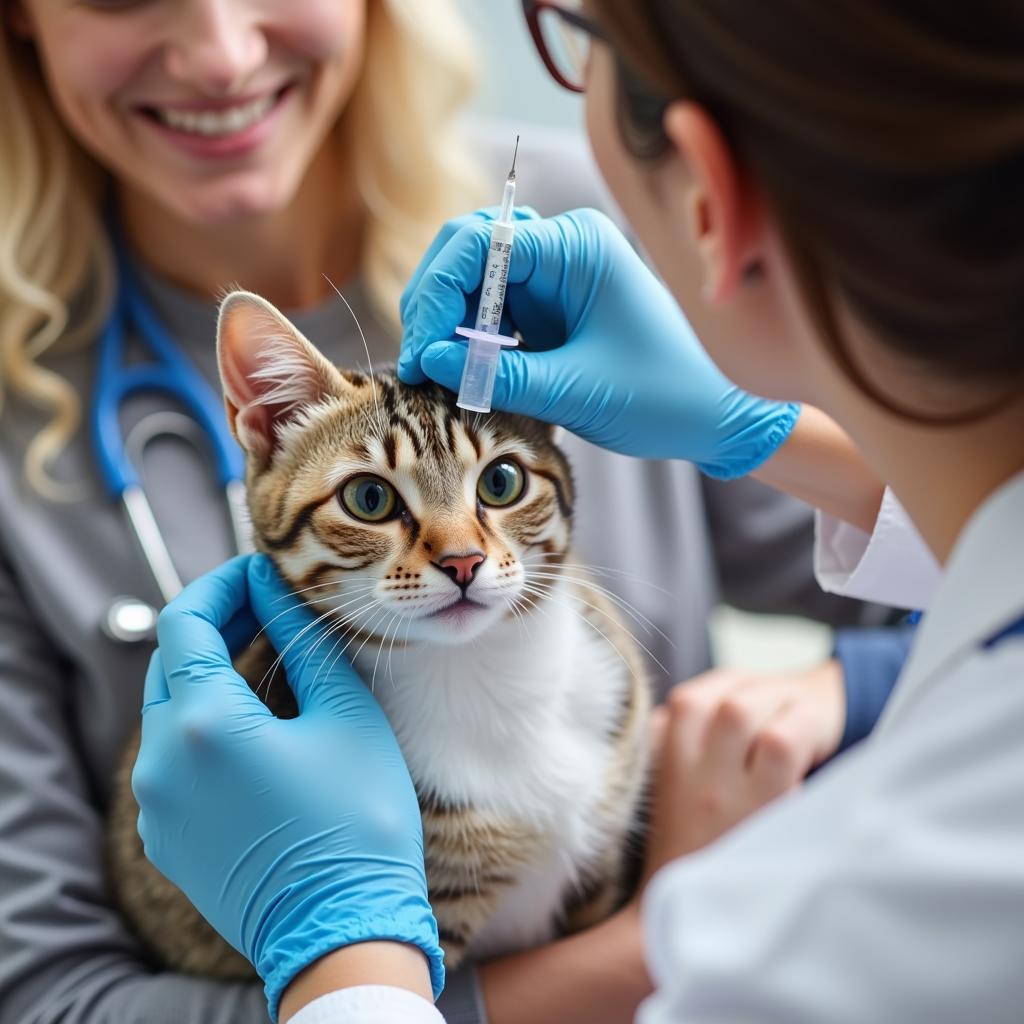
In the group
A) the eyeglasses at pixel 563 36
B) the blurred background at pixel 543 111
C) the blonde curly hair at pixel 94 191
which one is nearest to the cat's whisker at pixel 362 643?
the eyeglasses at pixel 563 36

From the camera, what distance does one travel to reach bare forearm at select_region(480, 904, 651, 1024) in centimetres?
96

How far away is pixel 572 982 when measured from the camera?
0.97m

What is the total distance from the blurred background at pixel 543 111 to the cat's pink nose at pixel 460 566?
81cm

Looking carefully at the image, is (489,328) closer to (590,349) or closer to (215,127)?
(590,349)

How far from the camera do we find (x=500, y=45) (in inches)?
77.3

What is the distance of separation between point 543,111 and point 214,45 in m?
1.12

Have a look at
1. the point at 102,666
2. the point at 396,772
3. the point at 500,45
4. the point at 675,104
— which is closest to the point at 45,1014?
the point at 102,666

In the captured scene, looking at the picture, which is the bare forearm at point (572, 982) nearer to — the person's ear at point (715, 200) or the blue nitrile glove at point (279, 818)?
the blue nitrile glove at point (279, 818)

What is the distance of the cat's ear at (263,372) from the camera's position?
2.72 ft

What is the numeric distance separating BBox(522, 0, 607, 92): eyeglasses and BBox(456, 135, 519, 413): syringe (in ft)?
0.23

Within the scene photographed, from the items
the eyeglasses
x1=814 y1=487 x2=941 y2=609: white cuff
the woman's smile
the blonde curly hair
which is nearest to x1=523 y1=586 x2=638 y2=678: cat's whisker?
x1=814 y1=487 x2=941 y2=609: white cuff

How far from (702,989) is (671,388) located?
21.2 inches

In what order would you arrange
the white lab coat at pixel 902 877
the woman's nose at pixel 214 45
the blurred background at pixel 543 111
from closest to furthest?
the white lab coat at pixel 902 877 → the woman's nose at pixel 214 45 → the blurred background at pixel 543 111

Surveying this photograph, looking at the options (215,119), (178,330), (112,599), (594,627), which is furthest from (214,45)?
(594,627)
